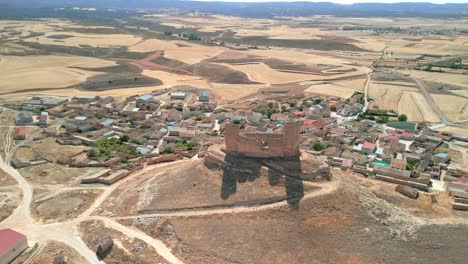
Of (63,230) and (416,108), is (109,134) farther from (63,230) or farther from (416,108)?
(416,108)

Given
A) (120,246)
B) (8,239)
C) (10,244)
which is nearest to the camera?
(10,244)

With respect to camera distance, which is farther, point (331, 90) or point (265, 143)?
point (331, 90)

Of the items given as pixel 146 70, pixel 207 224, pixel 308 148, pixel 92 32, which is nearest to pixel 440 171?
pixel 308 148

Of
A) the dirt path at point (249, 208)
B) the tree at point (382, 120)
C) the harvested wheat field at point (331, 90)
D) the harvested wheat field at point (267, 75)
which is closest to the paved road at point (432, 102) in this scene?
the tree at point (382, 120)

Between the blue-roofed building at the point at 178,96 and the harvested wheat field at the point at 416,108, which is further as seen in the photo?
the blue-roofed building at the point at 178,96

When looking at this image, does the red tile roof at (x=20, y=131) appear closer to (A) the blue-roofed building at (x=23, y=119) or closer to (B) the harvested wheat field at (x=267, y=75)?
(A) the blue-roofed building at (x=23, y=119)

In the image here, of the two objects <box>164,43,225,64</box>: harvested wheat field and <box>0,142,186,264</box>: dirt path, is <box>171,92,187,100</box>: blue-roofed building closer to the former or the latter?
<box>164,43,225,64</box>: harvested wheat field

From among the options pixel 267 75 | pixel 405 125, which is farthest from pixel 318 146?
pixel 267 75
